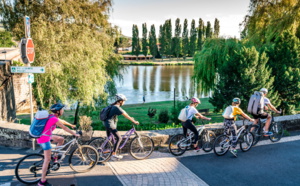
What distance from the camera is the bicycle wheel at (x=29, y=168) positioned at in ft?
16.9

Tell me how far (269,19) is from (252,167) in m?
14.6

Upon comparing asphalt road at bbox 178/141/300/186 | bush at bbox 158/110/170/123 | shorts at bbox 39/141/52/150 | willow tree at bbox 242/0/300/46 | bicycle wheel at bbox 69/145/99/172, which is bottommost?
bush at bbox 158/110/170/123

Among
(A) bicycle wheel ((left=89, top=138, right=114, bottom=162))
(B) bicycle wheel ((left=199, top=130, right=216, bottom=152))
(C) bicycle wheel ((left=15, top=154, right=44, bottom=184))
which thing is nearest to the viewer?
(C) bicycle wheel ((left=15, top=154, right=44, bottom=184))

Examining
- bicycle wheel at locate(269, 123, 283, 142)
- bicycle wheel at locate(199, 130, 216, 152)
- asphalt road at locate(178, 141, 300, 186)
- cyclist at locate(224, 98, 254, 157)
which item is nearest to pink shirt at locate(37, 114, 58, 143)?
asphalt road at locate(178, 141, 300, 186)

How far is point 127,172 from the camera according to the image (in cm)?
582

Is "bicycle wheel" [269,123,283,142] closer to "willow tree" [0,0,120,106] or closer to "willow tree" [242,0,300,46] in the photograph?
"willow tree" [0,0,120,106]

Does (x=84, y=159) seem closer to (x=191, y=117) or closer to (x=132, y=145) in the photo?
(x=132, y=145)

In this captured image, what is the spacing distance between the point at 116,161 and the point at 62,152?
145 centimetres

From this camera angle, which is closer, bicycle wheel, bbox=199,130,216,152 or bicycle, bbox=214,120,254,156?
bicycle, bbox=214,120,254,156

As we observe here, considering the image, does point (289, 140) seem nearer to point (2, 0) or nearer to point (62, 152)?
point (62, 152)

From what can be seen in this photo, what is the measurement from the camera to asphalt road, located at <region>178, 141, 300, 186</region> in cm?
564

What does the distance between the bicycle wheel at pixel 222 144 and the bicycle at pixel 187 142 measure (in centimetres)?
27

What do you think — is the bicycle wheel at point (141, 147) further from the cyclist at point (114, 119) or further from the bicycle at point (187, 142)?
the bicycle at point (187, 142)

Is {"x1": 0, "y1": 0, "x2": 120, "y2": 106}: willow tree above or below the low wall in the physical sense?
above
